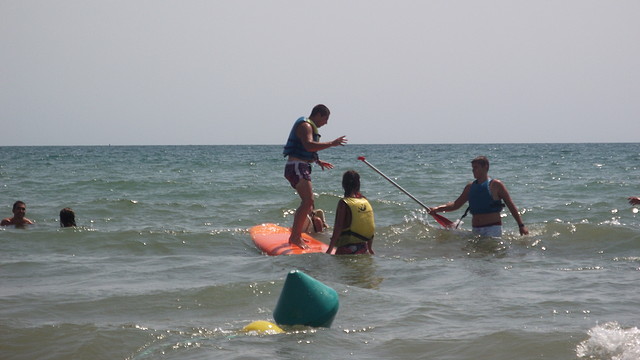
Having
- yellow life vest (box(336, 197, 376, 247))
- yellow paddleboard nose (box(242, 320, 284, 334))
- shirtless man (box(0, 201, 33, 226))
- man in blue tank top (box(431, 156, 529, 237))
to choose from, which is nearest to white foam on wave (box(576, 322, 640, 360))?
yellow paddleboard nose (box(242, 320, 284, 334))

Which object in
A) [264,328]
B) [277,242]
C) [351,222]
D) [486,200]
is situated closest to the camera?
[264,328]

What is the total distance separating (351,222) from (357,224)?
0.07 meters

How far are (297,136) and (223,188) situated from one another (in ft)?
38.0

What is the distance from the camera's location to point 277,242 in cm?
855

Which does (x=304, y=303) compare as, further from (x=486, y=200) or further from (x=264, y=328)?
(x=486, y=200)

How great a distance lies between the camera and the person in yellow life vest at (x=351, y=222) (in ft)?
24.4

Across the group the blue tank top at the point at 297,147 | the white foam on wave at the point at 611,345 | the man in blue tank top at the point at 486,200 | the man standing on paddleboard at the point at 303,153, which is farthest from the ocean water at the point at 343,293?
the blue tank top at the point at 297,147

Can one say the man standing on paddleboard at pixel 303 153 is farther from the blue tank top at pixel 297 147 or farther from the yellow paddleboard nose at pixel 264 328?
the yellow paddleboard nose at pixel 264 328

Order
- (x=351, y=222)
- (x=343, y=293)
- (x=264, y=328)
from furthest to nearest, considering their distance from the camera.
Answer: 1. (x=351, y=222)
2. (x=343, y=293)
3. (x=264, y=328)

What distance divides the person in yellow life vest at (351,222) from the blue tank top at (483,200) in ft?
5.62

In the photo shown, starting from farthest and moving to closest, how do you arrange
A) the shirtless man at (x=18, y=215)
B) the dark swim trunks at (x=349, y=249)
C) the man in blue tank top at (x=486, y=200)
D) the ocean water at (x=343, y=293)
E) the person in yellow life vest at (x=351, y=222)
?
the shirtless man at (x=18, y=215)
the man in blue tank top at (x=486, y=200)
the dark swim trunks at (x=349, y=249)
the person in yellow life vest at (x=351, y=222)
the ocean water at (x=343, y=293)

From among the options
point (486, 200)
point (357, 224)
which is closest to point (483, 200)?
point (486, 200)

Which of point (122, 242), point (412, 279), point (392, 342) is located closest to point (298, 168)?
point (412, 279)

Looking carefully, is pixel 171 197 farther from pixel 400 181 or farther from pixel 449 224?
pixel 449 224
